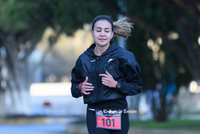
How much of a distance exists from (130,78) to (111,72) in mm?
218

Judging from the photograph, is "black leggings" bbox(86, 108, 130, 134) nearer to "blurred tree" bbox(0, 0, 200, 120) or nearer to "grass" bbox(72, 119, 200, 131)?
"blurred tree" bbox(0, 0, 200, 120)

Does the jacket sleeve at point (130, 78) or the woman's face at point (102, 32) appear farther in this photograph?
the woman's face at point (102, 32)

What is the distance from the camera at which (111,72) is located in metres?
4.16

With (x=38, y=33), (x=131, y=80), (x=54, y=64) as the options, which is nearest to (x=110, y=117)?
(x=131, y=80)

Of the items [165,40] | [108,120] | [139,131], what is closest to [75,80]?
[108,120]

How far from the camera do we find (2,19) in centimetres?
2141

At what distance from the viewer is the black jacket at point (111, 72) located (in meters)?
4.15

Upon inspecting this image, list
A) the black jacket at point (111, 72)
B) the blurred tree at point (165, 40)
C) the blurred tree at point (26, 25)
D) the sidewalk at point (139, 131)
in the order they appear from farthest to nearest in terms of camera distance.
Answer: the blurred tree at point (26, 25), the blurred tree at point (165, 40), the sidewalk at point (139, 131), the black jacket at point (111, 72)

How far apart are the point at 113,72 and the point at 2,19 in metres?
18.1

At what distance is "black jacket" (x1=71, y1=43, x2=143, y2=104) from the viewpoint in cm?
415

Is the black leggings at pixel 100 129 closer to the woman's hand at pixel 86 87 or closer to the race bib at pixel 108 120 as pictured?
the race bib at pixel 108 120

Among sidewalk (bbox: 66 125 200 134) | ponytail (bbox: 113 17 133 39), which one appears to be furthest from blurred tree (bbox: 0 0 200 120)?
ponytail (bbox: 113 17 133 39)

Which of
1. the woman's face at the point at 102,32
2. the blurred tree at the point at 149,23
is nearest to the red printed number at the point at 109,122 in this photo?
the woman's face at the point at 102,32

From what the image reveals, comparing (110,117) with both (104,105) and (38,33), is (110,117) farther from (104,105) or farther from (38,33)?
(38,33)
